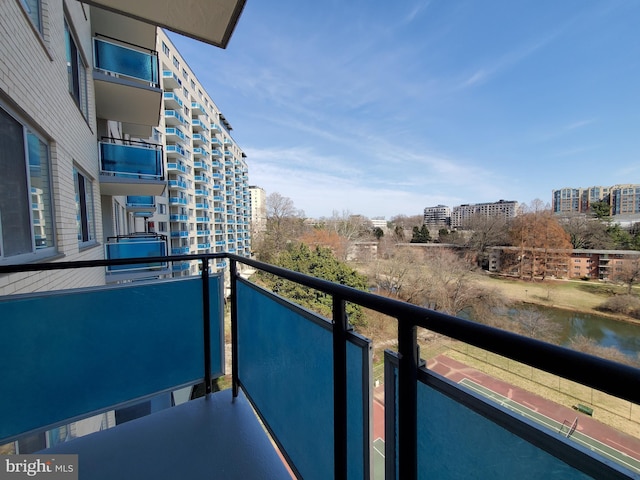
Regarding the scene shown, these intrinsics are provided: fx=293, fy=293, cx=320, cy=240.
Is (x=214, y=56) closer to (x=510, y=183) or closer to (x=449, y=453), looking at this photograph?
(x=449, y=453)

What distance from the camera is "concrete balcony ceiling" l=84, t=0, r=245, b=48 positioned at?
1.68m

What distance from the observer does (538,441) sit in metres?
0.51

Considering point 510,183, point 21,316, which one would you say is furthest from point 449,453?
point 510,183

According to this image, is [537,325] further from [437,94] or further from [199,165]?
[199,165]

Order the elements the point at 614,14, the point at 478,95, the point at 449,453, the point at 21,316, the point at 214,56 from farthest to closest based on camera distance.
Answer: the point at 478,95
the point at 614,14
the point at 214,56
the point at 21,316
the point at 449,453

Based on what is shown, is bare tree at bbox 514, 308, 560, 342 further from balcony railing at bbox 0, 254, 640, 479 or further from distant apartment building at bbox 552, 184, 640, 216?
balcony railing at bbox 0, 254, 640, 479

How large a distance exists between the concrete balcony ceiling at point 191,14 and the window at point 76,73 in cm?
274

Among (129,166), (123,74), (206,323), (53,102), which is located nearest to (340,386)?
(206,323)

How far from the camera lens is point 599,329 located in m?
19.0

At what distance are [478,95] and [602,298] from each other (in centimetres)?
1912

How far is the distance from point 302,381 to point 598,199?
44947 millimetres

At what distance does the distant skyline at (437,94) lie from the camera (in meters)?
18.7

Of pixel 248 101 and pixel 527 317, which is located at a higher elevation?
pixel 248 101

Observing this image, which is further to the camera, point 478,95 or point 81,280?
point 478,95
